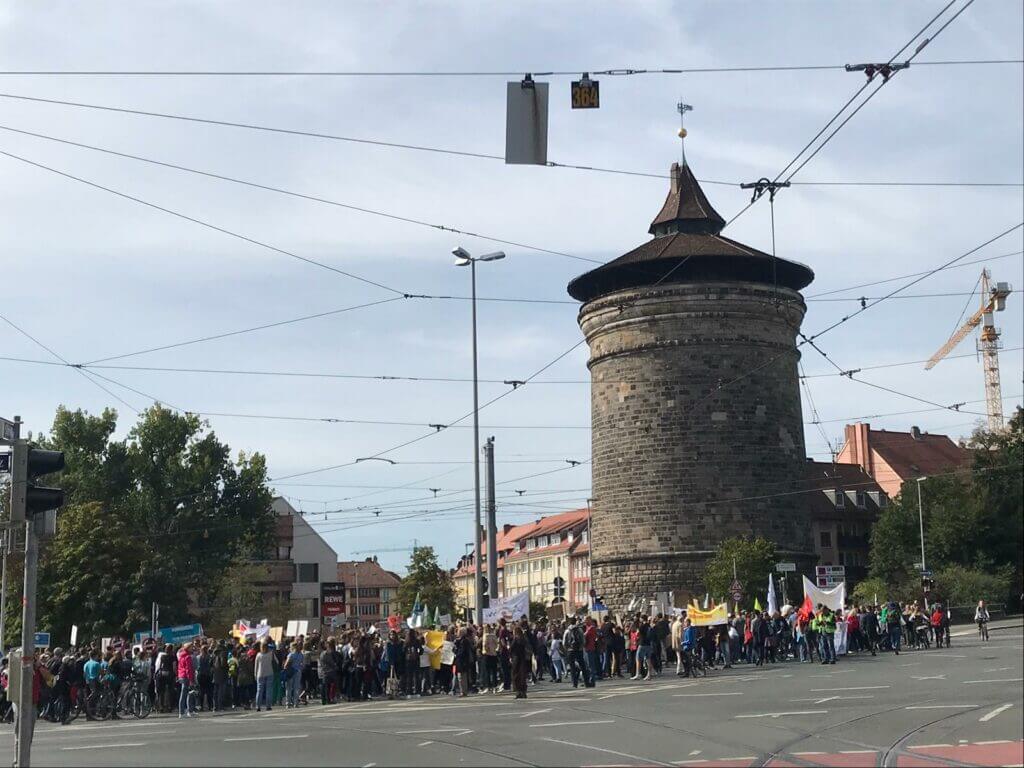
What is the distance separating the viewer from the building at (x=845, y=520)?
3305 inches

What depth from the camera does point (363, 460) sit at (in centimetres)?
4431

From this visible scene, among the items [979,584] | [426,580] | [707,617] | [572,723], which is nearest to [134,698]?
[572,723]

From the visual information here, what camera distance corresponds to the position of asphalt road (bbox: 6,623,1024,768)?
574 inches

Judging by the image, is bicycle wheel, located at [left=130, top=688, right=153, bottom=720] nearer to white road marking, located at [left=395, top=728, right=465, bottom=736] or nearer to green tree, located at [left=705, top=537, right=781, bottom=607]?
white road marking, located at [left=395, top=728, right=465, bottom=736]

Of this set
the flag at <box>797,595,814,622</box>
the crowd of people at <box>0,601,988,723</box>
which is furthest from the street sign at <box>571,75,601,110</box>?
the flag at <box>797,595,814,622</box>

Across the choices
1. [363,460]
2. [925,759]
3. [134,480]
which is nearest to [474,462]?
[363,460]

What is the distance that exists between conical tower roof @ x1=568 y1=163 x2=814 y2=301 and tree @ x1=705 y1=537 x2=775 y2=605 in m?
10.6

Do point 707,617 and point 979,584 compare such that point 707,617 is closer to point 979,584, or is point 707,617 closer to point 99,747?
point 99,747

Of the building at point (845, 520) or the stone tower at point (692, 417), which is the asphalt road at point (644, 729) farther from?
the building at point (845, 520)

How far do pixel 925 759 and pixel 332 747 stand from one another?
706 centimetres

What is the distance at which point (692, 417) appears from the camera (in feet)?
179

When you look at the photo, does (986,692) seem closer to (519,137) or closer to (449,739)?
(449,739)

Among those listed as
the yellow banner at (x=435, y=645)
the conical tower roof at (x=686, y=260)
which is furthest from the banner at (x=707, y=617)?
the conical tower roof at (x=686, y=260)

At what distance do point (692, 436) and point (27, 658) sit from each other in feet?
135
